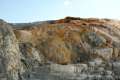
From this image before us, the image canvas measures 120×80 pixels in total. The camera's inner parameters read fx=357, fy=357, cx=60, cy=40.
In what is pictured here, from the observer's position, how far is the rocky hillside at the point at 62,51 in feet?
65.7

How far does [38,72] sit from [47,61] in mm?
1232

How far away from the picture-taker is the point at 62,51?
866 inches

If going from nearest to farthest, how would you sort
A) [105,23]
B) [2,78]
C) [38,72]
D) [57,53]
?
[2,78]
[38,72]
[57,53]
[105,23]

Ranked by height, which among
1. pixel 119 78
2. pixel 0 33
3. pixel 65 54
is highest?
pixel 0 33

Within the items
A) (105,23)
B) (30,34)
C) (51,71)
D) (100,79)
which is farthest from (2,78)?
(105,23)

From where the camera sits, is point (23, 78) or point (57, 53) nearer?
point (23, 78)

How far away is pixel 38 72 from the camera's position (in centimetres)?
2028

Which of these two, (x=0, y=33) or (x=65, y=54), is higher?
(x=0, y=33)

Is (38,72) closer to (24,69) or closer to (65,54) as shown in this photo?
(24,69)

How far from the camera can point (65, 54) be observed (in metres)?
22.0

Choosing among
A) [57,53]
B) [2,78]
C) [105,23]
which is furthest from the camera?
[105,23]

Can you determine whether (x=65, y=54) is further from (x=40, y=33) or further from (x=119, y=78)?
(x=119, y=78)

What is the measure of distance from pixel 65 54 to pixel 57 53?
0.56 meters

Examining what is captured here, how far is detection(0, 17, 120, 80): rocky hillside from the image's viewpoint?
20031 millimetres
